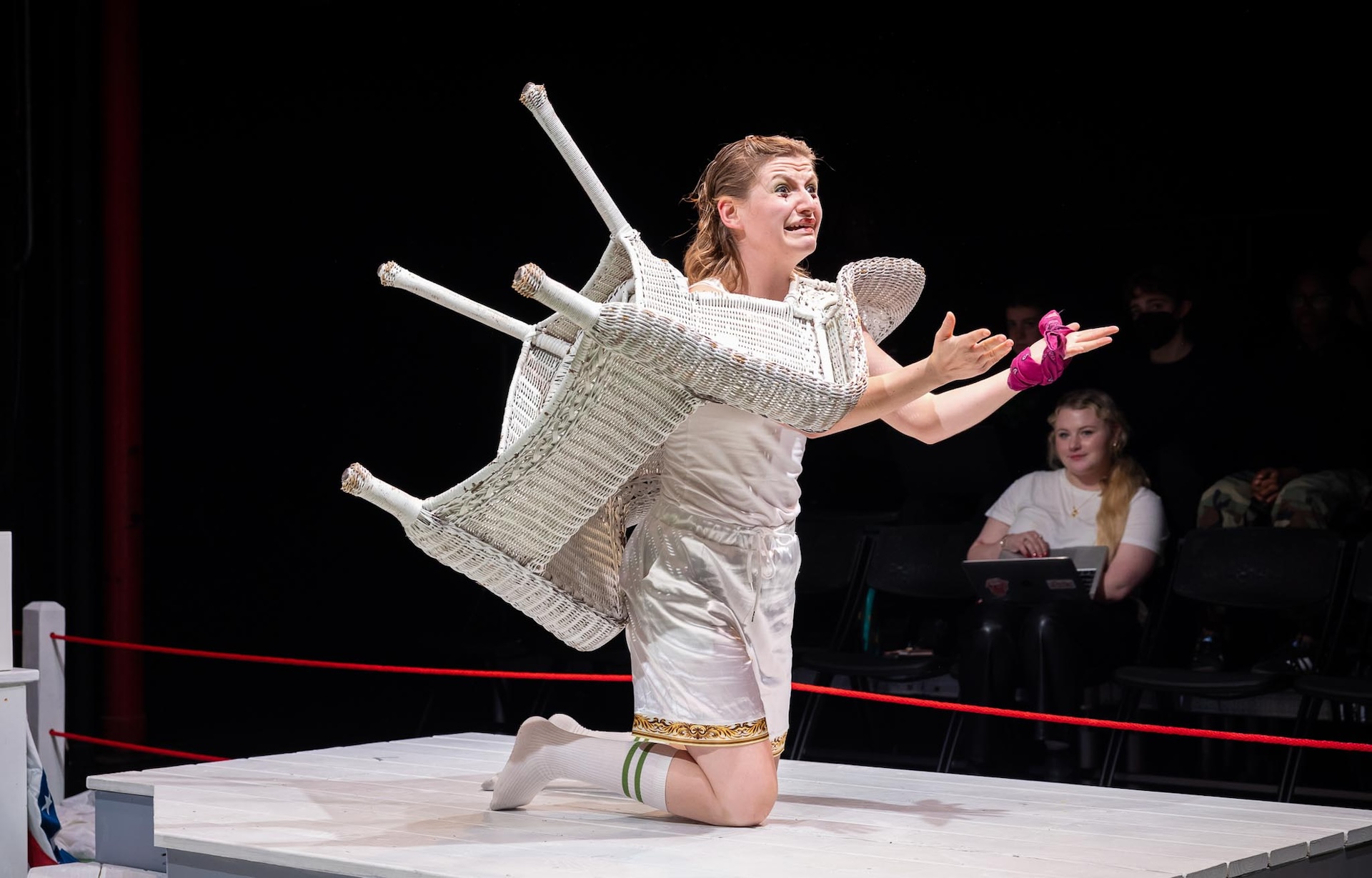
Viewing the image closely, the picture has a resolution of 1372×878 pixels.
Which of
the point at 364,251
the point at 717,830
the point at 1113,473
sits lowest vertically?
the point at 717,830

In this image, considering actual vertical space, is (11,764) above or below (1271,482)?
below

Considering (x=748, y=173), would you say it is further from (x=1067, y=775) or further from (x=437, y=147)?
(x=437, y=147)

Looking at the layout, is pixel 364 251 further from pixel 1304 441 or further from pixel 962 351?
pixel 962 351

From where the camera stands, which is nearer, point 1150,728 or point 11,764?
point 1150,728

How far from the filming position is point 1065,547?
4.46 m

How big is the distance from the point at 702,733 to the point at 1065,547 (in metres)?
2.12

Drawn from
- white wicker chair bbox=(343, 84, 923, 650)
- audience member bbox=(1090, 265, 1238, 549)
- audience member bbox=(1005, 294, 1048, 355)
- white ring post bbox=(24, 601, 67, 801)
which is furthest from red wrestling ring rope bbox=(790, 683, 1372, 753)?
white ring post bbox=(24, 601, 67, 801)

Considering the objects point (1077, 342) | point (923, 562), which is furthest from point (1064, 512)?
point (1077, 342)

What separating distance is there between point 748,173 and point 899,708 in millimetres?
3078

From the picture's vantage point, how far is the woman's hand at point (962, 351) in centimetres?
245

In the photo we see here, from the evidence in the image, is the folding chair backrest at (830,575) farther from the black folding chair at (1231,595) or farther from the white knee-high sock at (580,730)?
the white knee-high sock at (580,730)

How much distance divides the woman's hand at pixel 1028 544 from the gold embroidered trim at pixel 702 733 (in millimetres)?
1940

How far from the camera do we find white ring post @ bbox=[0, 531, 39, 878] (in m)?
3.33

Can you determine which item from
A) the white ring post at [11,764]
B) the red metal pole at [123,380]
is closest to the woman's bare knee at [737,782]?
the white ring post at [11,764]
